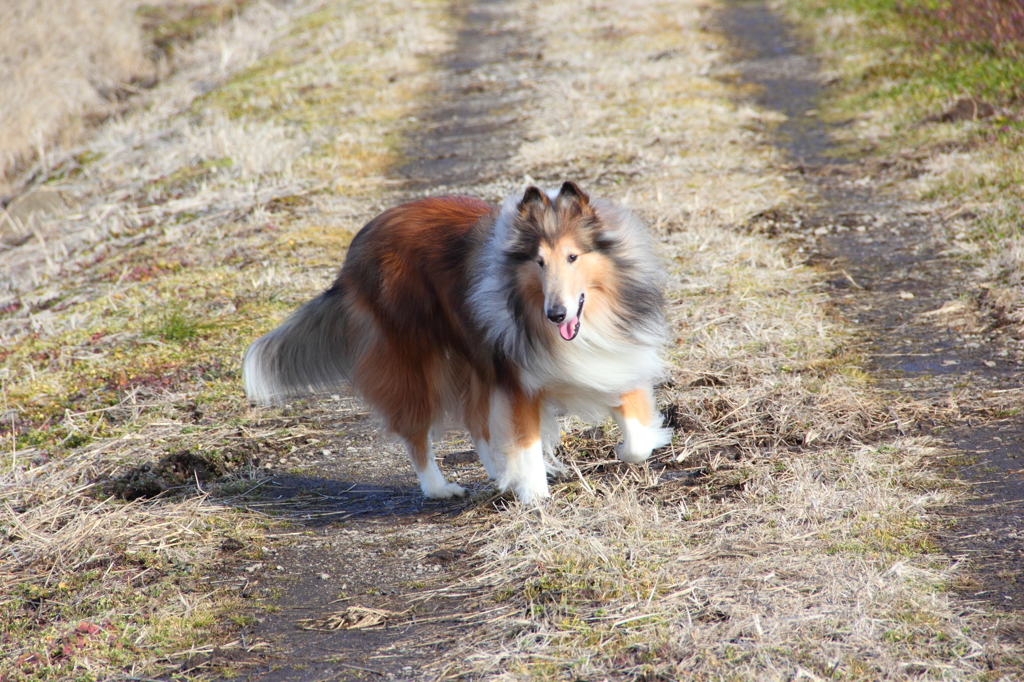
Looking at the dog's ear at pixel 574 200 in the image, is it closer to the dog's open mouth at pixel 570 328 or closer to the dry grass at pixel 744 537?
the dog's open mouth at pixel 570 328

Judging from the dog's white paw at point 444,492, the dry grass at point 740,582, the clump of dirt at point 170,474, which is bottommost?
the dog's white paw at point 444,492

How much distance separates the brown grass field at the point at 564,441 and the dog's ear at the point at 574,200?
49.4 inches

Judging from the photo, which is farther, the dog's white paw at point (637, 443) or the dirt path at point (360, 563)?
the dog's white paw at point (637, 443)

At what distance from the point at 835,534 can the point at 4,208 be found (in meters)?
11.0

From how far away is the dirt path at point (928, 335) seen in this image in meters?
3.62

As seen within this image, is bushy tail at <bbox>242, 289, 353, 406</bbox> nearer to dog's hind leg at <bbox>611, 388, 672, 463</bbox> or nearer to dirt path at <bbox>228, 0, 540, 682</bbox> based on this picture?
dirt path at <bbox>228, 0, 540, 682</bbox>

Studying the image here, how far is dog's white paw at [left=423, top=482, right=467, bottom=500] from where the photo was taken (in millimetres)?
4461

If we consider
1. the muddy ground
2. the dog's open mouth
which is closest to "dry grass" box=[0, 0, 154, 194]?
the muddy ground

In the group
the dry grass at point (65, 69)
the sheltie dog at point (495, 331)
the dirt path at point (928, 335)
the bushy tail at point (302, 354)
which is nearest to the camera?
the dirt path at point (928, 335)

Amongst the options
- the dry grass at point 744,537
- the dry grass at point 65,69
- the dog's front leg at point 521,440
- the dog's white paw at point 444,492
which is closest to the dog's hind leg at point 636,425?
the dry grass at point 744,537

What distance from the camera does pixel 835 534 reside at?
365 centimetres

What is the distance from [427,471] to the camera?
4.45 m

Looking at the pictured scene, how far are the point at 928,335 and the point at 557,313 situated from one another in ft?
9.98

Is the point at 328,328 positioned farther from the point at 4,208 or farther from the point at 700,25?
the point at 700,25
